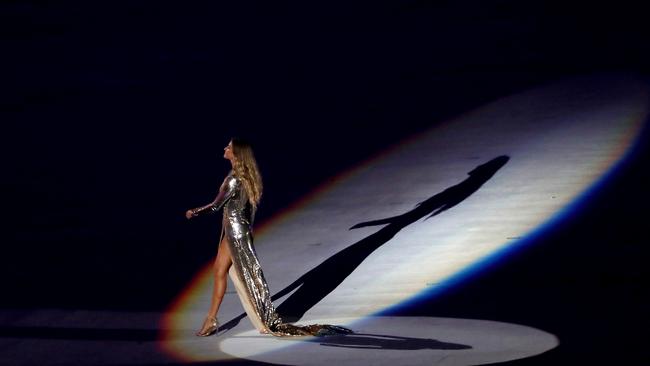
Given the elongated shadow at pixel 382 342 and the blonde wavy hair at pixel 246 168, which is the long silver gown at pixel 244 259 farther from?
the elongated shadow at pixel 382 342

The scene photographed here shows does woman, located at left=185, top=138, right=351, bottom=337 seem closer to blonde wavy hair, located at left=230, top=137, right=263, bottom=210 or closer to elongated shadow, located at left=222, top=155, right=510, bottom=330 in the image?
blonde wavy hair, located at left=230, top=137, right=263, bottom=210

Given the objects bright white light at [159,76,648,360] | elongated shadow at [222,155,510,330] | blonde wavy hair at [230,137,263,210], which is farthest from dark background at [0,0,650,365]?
blonde wavy hair at [230,137,263,210]

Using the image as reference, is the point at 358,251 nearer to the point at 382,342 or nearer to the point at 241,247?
the point at 241,247

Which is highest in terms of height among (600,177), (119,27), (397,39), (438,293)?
(119,27)

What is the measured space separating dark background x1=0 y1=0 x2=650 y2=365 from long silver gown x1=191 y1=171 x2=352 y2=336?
4.63 feet

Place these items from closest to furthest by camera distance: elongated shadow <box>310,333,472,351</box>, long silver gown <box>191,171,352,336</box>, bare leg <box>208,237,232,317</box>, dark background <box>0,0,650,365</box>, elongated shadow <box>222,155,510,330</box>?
elongated shadow <box>310,333,472,351</box> → long silver gown <box>191,171,352,336</box> → bare leg <box>208,237,232,317</box> → elongated shadow <box>222,155,510,330</box> → dark background <box>0,0,650,365</box>

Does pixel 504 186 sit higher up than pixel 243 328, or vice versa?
pixel 504 186

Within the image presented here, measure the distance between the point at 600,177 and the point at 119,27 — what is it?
14.6 metres

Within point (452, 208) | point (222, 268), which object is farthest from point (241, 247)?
point (452, 208)

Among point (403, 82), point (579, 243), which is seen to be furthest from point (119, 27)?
point (579, 243)

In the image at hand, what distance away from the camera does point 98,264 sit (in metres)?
12.2

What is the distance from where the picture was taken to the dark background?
10438 mm

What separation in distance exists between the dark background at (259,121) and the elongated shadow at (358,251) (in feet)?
3.66

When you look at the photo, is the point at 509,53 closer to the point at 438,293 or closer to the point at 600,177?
the point at 600,177
